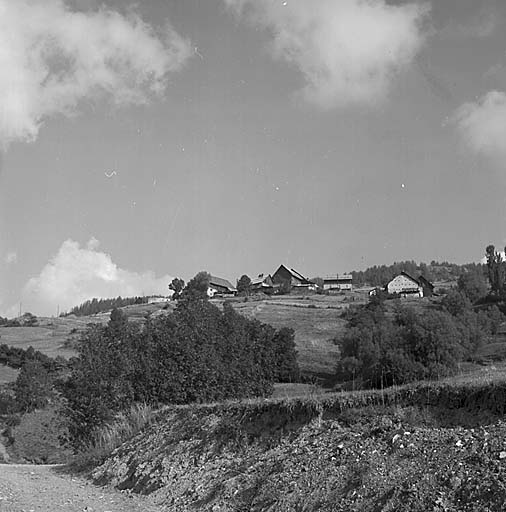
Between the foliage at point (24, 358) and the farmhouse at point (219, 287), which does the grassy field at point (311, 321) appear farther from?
the farmhouse at point (219, 287)

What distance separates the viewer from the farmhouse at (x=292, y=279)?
156938 millimetres

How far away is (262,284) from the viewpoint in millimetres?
159500

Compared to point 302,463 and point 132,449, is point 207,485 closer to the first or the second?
point 302,463

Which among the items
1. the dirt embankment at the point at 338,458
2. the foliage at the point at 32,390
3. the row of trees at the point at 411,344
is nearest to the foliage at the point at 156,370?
the row of trees at the point at 411,344

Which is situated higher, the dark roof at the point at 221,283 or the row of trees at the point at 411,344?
the dark roof at the point at 221,283

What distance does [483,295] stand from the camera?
345 ft

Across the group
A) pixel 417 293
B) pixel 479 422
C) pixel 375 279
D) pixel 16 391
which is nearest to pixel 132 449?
pixel 479 422

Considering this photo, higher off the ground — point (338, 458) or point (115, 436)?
point (338, 458)

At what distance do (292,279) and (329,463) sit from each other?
154100 millimetres

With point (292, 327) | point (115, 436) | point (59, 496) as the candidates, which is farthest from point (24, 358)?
point (59, 496)

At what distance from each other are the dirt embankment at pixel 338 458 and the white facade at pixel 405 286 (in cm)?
11456

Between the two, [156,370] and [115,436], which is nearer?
[115,436]

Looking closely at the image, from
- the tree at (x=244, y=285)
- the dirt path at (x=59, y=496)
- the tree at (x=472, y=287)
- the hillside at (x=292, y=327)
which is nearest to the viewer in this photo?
the dirt path at (x=59, y=496)

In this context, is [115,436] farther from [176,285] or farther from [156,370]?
[176,285]
